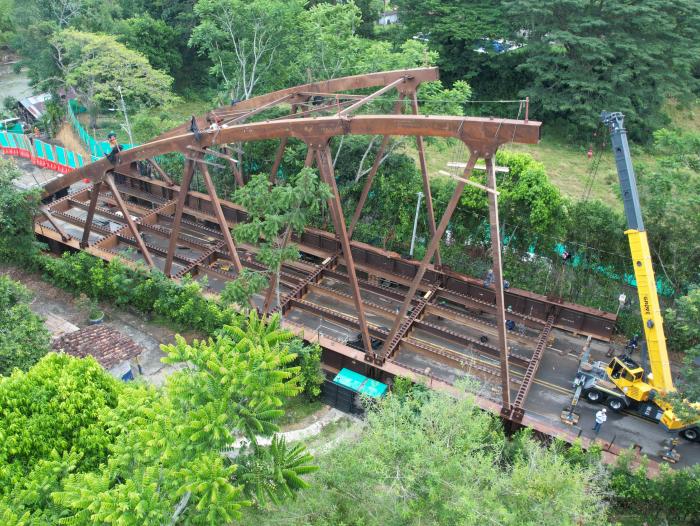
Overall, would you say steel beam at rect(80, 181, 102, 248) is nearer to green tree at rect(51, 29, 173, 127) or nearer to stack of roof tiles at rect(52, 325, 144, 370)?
stack of roof tiles at rect(52, 325, 144, 370)

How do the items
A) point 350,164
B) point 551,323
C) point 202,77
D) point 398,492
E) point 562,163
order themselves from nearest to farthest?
point 398,492, point 551,323, point 350,164, point 562,163, point 202,77

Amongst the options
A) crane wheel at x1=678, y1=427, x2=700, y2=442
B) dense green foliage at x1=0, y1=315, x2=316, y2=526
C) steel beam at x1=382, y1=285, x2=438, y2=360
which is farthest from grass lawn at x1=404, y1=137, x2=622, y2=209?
dense green foliage at x1=0, y1=315, x2=316, y2=526

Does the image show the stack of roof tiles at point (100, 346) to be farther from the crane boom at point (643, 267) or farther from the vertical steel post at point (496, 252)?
the crane boom at point (643, 267)

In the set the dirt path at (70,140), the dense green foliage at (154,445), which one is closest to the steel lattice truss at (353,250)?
the dense green foliage at (154,445)

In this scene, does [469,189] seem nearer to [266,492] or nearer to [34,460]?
[266,492]

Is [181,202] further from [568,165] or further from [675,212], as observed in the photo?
[568,165]

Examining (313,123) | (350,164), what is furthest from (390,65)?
(313,123)
